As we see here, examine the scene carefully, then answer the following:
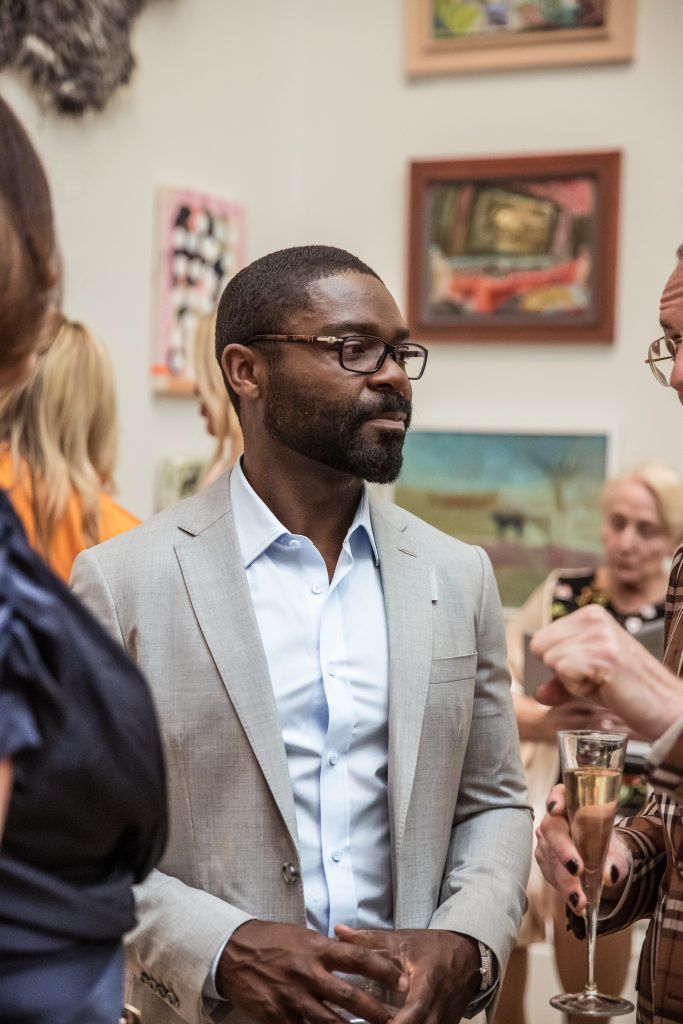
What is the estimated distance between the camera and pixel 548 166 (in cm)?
551

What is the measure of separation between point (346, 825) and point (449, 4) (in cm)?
454

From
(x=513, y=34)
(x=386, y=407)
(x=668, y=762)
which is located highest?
(x=513, y=34)

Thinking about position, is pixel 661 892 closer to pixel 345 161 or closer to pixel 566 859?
pixel 566 859

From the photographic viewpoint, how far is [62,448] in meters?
3.19

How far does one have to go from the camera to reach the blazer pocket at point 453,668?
2.04 metres

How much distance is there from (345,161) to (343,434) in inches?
162

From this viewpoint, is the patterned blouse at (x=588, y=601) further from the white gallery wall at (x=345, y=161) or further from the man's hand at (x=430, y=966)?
the man's hand at (x=430, y=966)

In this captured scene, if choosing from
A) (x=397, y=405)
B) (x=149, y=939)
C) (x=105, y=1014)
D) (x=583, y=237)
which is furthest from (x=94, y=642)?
(x=583, y=237)

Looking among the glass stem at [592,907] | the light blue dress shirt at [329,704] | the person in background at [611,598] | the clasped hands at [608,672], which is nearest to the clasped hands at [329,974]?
the light blue dress shirt at [329,704]

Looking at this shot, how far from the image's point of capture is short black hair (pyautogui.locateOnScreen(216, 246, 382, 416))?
2.16 meters

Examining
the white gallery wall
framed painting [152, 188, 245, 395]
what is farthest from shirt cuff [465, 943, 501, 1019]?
framed painting [152, 188, 245, 395]

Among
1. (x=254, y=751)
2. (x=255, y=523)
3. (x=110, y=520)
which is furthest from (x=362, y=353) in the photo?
(x=110, y=520)

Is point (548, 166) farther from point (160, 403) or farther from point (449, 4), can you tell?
point (160, 403)

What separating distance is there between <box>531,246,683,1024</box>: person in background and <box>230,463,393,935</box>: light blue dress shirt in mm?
272
